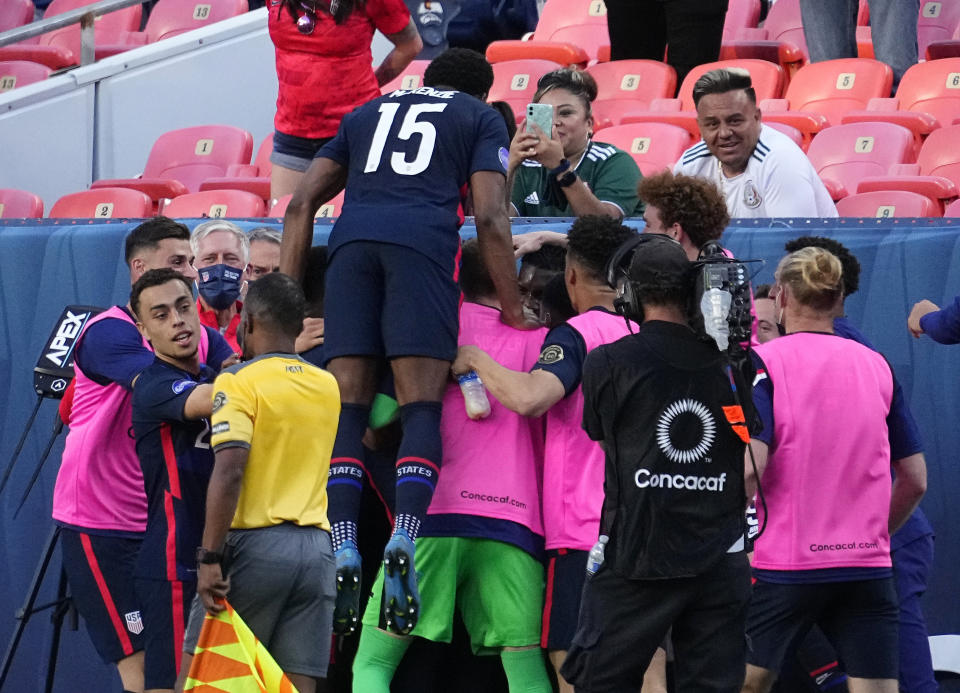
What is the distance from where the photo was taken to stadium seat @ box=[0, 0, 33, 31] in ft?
40.2

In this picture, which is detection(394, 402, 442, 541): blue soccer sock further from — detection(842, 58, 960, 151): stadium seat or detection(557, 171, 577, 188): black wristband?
detection(842, 58, 960, 151): stadium seat

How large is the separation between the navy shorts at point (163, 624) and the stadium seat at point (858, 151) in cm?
432

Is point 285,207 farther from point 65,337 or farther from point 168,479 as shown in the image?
point 168,479

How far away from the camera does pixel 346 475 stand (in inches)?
173

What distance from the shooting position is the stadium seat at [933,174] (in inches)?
269

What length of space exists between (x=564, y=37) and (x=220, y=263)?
5.84 m

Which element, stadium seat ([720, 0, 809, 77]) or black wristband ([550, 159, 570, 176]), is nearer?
black wristband ([550, 159, 570, 176])

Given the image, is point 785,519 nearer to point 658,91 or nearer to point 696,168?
point 696,168

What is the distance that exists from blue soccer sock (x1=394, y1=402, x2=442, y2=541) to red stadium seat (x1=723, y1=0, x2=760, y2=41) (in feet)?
21.7

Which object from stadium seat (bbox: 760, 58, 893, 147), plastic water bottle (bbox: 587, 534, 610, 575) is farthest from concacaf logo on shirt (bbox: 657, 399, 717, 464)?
stadium seat (bbox: 760, 58, 893, 147)

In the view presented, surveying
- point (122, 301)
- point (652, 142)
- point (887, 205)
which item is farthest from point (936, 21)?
point (122, 301)

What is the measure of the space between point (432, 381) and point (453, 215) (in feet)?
1.73

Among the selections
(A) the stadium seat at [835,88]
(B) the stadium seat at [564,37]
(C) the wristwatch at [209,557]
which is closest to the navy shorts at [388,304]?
(C) the wristwatch at [209,557]

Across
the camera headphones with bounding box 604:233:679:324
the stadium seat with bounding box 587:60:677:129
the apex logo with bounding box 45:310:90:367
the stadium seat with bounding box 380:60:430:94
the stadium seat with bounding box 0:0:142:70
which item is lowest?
the camera headphones with bounding box 604:233:679:324
